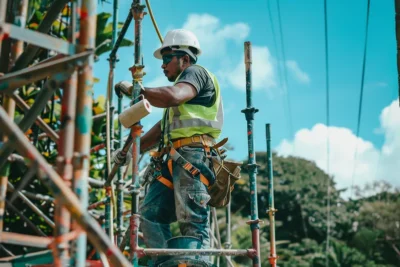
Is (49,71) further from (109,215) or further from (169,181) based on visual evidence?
(109,215)

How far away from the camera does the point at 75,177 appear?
89.7 inches

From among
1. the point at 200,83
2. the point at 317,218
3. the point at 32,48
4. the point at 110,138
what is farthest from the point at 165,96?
the point at 317,218

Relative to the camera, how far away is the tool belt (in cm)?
388

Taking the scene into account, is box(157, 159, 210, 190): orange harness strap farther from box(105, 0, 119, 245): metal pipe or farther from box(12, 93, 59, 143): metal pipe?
box(105, 0, 119, 245): metal pipe

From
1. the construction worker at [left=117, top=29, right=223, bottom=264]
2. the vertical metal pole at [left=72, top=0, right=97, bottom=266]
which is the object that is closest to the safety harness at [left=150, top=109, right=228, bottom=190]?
the construction worker at [left=117, top=29, right=223, bottom=264]

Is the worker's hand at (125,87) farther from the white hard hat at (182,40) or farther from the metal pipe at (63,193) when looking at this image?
the metal pipe at (63,193)

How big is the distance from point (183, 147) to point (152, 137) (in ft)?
2.65

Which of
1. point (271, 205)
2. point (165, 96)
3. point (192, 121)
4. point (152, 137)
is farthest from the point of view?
point (271, 205)

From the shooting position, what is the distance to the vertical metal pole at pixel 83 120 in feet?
7.38

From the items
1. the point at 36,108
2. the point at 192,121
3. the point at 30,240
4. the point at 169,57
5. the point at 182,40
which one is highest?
the point at 182,40

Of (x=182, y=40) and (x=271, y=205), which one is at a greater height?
(x=182, y=40)

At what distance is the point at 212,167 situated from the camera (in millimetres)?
4020

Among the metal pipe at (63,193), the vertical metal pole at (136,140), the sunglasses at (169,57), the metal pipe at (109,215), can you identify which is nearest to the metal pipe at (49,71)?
the metal pipe at (63,193)

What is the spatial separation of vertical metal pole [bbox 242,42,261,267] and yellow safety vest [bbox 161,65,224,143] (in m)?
0.36
